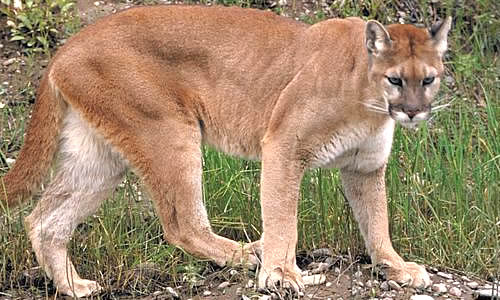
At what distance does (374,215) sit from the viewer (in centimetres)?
527

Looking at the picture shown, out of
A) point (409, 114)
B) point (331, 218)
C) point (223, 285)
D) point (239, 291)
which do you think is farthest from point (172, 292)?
point (409, 114)

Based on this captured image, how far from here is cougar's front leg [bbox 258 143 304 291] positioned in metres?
5.00

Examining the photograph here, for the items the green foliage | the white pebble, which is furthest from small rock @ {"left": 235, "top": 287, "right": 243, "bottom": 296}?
the green foliage

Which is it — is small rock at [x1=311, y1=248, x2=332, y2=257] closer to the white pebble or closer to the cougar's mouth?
the white pebble

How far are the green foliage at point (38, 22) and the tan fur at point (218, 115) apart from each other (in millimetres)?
2397

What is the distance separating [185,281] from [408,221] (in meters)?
1.24

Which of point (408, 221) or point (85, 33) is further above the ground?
point (85, 33)

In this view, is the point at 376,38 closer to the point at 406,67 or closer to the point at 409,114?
the point at 406,67

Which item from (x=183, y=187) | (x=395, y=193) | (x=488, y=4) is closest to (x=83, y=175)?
(x=183, y=187)

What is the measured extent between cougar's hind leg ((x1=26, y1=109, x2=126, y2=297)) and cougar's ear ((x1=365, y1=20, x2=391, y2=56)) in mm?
1368

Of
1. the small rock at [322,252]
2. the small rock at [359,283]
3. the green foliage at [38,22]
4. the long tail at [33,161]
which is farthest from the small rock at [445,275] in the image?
the green foliage at [38,22]

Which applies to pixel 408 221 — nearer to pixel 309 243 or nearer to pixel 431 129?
pixel 309 243

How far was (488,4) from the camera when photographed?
28.3ft

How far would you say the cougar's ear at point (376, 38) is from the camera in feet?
15.9
